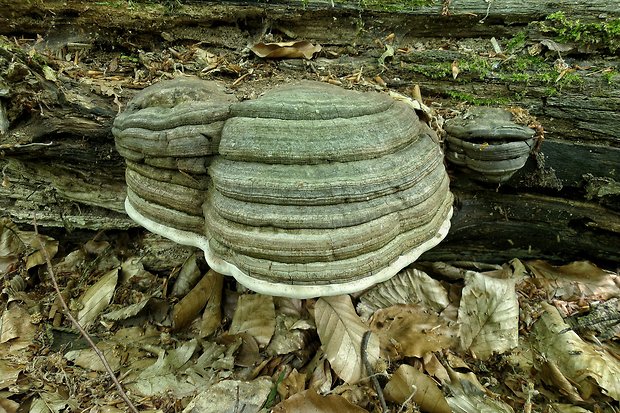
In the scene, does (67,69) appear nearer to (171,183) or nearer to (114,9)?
(114,9)

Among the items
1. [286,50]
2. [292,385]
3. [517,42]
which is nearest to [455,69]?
[517,42]

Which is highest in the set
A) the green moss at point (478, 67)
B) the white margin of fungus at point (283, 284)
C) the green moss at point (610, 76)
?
the green moss at point (610, 76)

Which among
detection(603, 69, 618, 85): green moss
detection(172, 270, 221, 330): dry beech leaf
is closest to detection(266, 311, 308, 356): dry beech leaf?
detection(172, 270, 221, 330): dry beech leaf

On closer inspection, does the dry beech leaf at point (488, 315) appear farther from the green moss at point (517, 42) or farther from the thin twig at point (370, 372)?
the green moss at point (517, 42)

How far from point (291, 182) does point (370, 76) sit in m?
1.71

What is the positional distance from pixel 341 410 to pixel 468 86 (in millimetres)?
2484

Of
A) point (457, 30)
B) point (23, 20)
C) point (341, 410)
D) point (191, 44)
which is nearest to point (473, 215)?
point (457, 30)

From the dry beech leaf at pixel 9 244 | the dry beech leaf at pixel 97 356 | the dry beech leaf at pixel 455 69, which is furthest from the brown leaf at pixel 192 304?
the dry beech leaf at pixel 455 69

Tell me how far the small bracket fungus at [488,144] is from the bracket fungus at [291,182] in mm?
321

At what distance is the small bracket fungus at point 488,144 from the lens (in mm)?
2740

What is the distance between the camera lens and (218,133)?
244cm

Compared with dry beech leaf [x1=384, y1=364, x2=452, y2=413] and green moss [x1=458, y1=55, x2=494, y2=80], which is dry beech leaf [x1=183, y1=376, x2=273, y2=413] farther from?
green moss [x1=458, y1=55, x2=494, y2=80]

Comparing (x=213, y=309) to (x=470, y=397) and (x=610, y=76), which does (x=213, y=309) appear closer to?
(x=470, y=397)

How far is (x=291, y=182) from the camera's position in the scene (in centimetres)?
213
